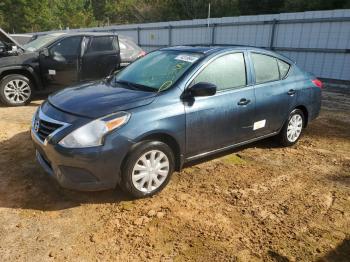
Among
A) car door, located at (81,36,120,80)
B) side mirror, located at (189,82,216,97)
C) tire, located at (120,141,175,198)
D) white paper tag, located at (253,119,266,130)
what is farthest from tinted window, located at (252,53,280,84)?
car door, located at (81,36,120,80)

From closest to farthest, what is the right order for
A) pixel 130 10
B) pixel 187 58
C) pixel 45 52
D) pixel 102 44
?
1. pixel 187 58
2. pixel 45 52
3. pixel 102 44
4. pixel 130 10

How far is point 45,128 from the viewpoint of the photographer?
3.43 m

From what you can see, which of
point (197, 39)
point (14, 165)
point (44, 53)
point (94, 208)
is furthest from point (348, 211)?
point (197, 39)

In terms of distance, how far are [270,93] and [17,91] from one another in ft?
17.8

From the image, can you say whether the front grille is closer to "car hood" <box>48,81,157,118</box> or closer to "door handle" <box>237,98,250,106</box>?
"car hood" <box>48,81,157,118</box>

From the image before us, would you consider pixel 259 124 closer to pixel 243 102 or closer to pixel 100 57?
pixel 243 102

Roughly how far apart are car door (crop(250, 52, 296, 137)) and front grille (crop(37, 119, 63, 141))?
8.49 ft

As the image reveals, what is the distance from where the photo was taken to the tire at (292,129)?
16.9 feet

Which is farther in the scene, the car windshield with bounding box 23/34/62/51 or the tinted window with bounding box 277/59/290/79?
the car windshield with bounding box 23/34/62/51

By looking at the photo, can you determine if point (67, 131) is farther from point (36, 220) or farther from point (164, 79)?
point (164, 79)

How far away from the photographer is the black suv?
7090 millimetres

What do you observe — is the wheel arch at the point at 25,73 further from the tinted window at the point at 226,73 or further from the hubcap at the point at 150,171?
the hubcap at the point at 150,171

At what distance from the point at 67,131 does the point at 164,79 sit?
1312 millimetres

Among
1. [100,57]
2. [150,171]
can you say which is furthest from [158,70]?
[100,57]
